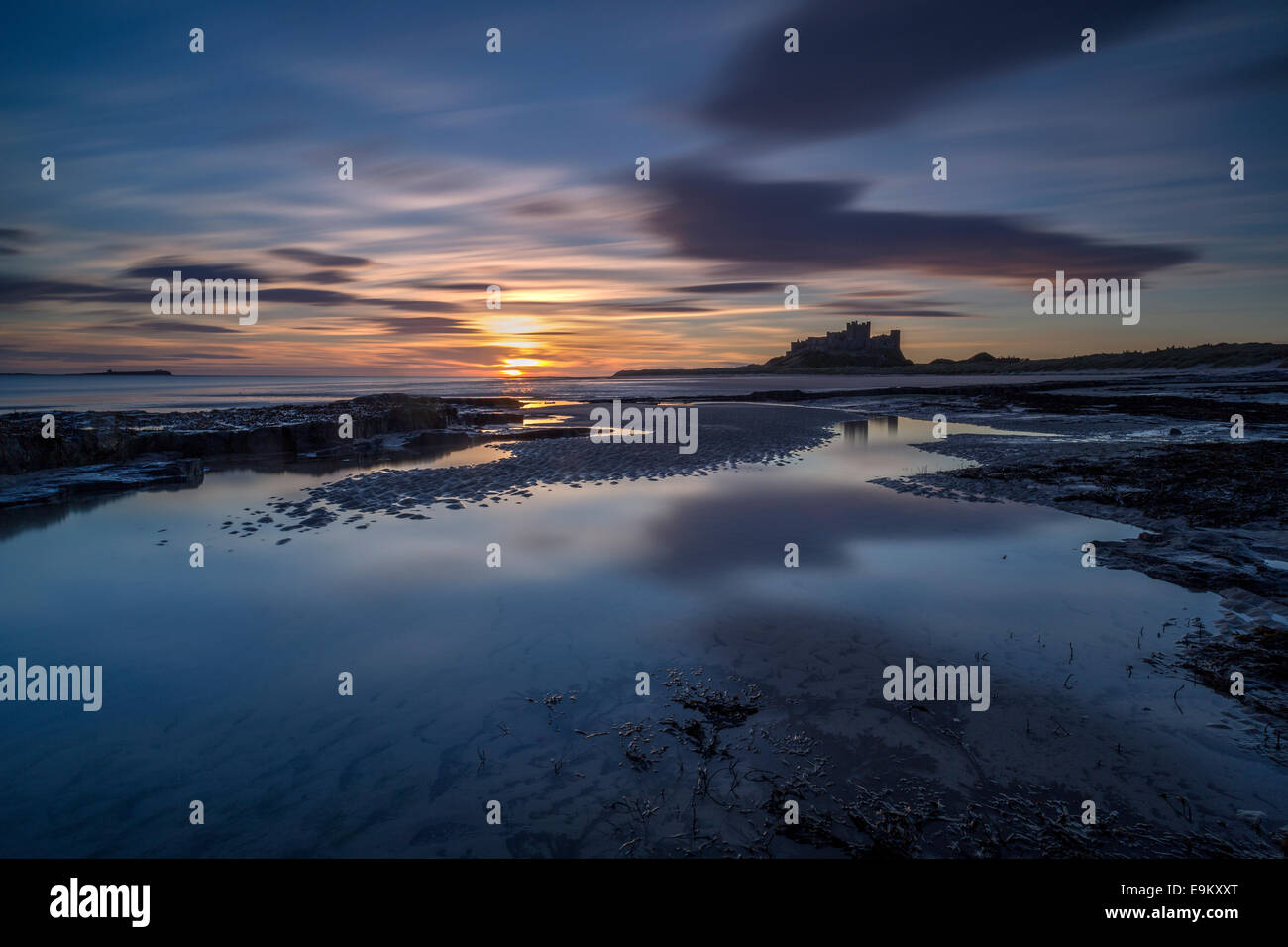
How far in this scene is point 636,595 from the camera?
950cm

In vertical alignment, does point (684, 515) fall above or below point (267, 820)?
above

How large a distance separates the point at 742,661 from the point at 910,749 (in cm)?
226

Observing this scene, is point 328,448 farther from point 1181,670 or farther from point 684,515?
point 1181,670

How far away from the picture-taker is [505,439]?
29.9 m

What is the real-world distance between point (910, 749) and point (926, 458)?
19761 mm

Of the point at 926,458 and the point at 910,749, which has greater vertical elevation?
the point at 926,458

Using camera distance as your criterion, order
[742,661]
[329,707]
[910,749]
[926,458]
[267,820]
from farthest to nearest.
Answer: [926,458] → [742,661] → [329,707] → [910,749] → [267,820]
